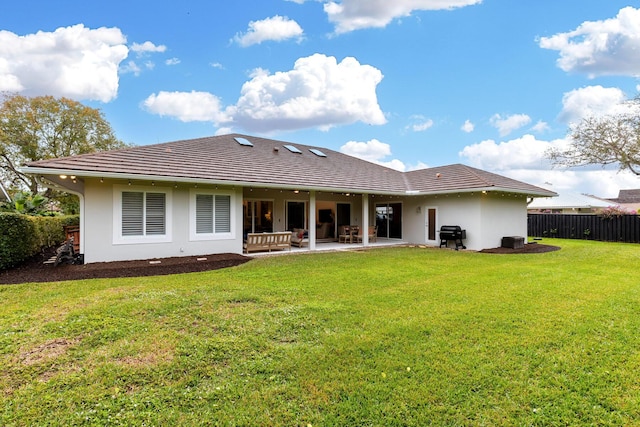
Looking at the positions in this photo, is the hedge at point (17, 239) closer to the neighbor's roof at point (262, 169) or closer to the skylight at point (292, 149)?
the neighbor's roof at point (262, 169)

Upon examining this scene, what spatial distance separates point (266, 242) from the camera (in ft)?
41.2

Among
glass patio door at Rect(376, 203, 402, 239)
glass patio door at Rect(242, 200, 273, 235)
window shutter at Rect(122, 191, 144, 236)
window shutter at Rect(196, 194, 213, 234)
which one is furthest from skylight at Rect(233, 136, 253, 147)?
glass patio door at Rect(376, 203, 402, 239)

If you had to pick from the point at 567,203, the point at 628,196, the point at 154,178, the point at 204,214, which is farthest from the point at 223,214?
the point at 628,196

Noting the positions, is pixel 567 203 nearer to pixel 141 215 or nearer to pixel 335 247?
pixel 335 247

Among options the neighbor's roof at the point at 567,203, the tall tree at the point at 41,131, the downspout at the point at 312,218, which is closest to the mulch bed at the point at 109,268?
the downspout at the point at 312,218

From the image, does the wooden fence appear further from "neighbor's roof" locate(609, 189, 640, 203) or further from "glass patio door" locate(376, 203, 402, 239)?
"neighbor's roof" locate(609, 189, 640, 203)

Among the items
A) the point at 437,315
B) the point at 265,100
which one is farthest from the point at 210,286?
the point at 265,100

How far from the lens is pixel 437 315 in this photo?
5062 millimetres

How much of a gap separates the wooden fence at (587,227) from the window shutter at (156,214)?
862 inches

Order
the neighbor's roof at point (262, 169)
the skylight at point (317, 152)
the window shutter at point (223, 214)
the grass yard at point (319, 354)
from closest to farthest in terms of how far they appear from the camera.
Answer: the grass yard at point (319, 354), the neighbor's roof at point (262, 169), the window shutter at point (223, 214), the skylight at point (317, 152)

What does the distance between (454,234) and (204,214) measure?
404 inches

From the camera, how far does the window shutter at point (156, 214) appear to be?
10.3 meters

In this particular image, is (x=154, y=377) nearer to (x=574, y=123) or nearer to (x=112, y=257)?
(x=112, y=257)

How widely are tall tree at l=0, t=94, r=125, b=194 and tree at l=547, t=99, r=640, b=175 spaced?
34.8 metres
